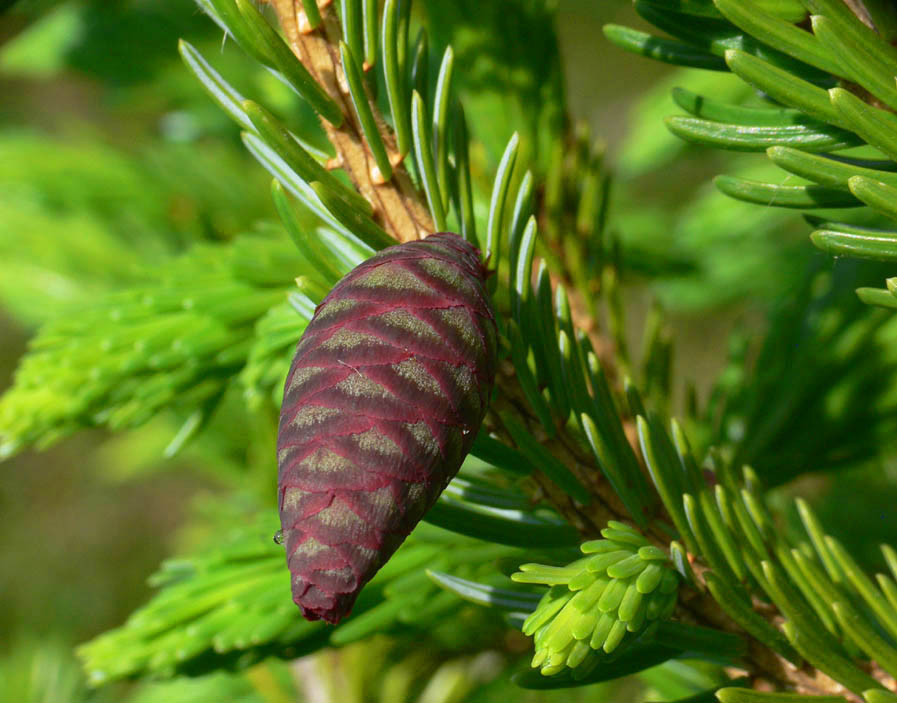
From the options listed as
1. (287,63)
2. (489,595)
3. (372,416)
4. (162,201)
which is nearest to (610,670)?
(489,595)

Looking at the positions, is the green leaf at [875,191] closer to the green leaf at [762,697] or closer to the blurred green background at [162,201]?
the green leaf at [762,697]

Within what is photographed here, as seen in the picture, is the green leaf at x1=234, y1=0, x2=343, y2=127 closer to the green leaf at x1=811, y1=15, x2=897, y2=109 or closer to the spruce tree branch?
the spruce tree branch

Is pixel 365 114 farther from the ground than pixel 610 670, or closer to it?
farther from the ground

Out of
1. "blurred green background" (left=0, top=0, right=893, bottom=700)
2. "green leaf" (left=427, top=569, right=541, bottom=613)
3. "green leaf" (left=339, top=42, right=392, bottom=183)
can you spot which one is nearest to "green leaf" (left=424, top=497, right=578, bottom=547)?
"green leaf" (left=427, top=569, right=541, bottom=613)

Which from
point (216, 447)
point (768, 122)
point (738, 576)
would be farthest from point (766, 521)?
point (216, 447)

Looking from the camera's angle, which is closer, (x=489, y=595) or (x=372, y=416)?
(x=372, y=416)

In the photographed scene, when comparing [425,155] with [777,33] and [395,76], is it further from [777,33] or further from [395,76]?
[777,33]
